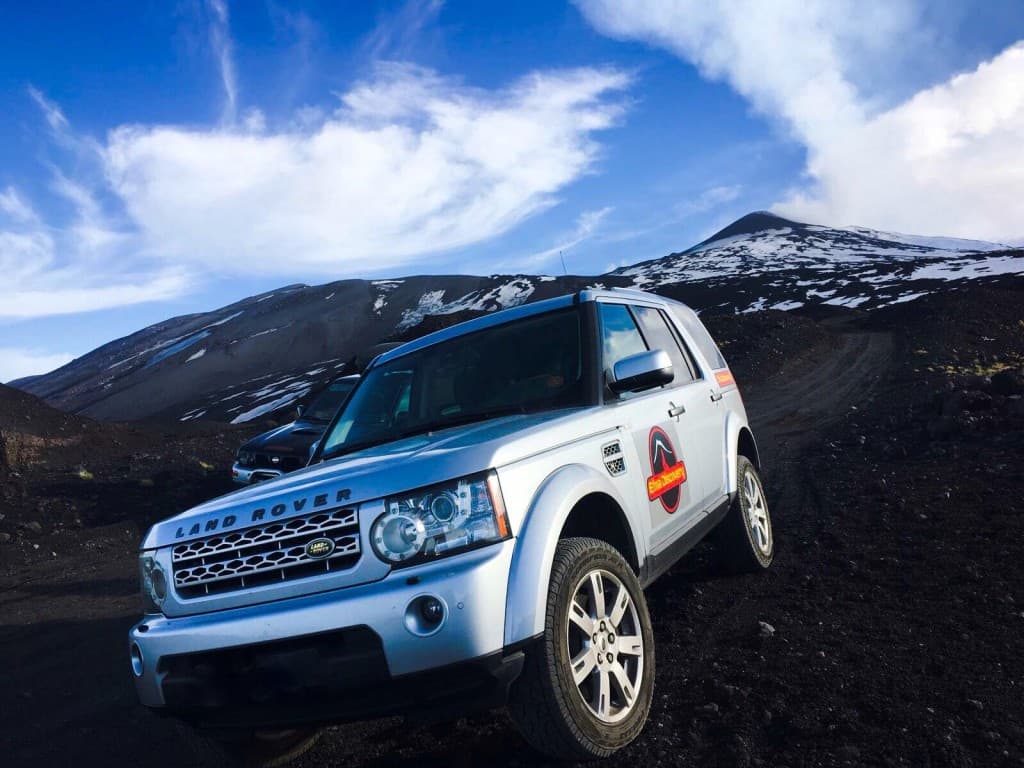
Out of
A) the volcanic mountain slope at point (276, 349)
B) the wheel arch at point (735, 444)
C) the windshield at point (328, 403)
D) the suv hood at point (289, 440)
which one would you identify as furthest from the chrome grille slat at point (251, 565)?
the volcanic mountain slope at point (276, 349)

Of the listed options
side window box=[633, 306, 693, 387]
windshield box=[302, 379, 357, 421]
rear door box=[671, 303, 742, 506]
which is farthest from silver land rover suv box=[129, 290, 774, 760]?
windshield box=[302, 379, 357, 421]

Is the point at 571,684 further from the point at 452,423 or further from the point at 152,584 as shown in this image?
the point at 152,584

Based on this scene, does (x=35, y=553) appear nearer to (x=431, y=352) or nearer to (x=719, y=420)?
(x=431, y=352)

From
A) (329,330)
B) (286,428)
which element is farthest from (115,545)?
(329,330)

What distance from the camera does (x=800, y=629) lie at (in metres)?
4.29

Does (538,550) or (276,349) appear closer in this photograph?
(538,550)

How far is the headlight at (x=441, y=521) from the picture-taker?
2674 mm

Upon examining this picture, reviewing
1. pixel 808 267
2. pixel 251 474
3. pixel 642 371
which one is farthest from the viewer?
pixel 808 267

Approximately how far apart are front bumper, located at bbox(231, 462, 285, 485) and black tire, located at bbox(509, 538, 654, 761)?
721cm

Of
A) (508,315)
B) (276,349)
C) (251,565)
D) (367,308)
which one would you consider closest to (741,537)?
(508,315)

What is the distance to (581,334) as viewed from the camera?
4.07 m

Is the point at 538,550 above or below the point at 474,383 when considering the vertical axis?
below

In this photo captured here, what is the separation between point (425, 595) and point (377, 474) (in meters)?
0.48

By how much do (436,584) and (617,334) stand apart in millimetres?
2206
